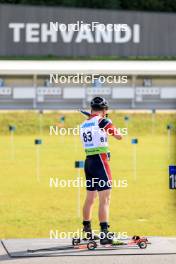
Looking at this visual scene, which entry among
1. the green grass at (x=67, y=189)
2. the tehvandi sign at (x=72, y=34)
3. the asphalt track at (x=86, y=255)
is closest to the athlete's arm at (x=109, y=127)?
the asphalt track at (x=86, y=255)

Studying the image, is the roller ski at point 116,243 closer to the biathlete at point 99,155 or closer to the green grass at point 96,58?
the biathlete at point 99,155

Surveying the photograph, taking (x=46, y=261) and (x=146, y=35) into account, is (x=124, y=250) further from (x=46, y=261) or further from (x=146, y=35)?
(x=146, y=35)

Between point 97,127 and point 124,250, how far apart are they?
1212mm

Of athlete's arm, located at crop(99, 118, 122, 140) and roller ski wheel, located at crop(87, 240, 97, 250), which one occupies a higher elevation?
athlete's arm, located at crop(99, 118, 122, 140)

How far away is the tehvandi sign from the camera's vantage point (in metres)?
48.6

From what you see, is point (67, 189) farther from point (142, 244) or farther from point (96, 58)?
point (96, 58)

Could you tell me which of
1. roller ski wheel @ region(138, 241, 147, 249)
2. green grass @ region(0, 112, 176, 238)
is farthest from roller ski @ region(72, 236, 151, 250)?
green grass @ region(0, 112, 176, 238)

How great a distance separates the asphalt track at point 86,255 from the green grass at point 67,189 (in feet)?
4.94

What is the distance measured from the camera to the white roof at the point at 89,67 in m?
39.4

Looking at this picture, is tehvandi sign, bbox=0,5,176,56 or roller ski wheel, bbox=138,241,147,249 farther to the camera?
tehvandi sign, bbox=0,5,176,56

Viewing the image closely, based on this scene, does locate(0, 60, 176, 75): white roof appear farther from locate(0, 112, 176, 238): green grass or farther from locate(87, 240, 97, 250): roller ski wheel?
locate(87, 240, 97, 250): roller ski wheel

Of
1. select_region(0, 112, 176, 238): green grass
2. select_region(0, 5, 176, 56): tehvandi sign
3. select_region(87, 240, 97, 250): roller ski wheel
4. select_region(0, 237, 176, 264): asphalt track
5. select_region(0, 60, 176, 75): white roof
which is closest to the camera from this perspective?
select_region(0, 237, 176, 264): asphalt track

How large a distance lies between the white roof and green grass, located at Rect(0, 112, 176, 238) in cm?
1068

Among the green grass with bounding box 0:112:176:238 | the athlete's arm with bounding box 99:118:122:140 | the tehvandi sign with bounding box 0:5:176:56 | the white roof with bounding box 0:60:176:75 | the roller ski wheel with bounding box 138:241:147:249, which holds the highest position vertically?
the tehvandi sign with bounding box 0:5:176:56
